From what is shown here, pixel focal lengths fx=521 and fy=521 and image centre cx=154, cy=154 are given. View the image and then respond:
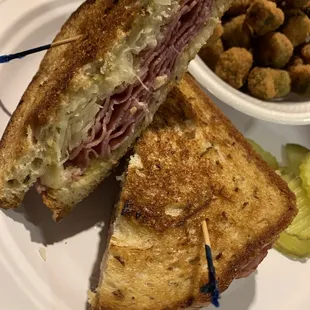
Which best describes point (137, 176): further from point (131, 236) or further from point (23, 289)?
point (23, 289)

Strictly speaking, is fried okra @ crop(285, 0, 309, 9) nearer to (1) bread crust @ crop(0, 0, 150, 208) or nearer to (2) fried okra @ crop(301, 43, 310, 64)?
(2) fried okra @ crop(301, 43, 310, 64)

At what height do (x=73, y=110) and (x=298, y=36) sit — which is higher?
(x=73, y=110)

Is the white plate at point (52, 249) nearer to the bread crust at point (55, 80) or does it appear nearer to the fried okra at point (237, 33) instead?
the bread crust at point (55, 80)

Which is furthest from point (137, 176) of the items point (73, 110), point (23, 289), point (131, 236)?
point (23, 289)

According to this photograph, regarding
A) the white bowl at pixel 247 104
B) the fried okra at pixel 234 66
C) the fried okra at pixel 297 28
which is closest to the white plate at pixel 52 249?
the white bowl at pixel 247 104

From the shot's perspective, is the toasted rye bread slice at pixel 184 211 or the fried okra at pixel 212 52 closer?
the toasted rye bread slice at pixel 184 211

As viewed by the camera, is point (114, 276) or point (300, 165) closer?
point (114, 276)
